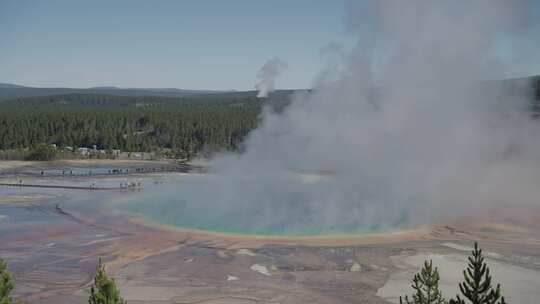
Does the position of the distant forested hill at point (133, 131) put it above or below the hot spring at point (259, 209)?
above

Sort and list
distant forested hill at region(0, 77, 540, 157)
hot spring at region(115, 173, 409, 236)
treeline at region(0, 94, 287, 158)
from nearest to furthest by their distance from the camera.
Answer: hot spring at region(115, 173, 409, 236) → distant forested hill at region(0, 77, 540, 157) → treeline at region(0, 94, 287, 158)

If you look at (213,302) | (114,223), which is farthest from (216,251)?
(114,223)

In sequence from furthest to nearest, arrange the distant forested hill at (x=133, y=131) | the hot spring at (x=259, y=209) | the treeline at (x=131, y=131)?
the treeline at (x=131, y=131) → the distant forested hill at (x=133, y=131) → the hot spring at (x=259, y=209)

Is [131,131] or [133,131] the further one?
[133,131]

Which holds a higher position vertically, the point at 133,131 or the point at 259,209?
the point at 133,131

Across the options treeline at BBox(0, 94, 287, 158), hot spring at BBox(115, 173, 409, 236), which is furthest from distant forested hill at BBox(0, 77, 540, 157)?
hot spring at BBox(115, 173, 409, 236)

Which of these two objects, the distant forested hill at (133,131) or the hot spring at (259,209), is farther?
the distant forested hill at (133,131)

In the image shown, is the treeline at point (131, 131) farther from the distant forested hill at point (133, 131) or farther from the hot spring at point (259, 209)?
the hot spring at point (259, 209)

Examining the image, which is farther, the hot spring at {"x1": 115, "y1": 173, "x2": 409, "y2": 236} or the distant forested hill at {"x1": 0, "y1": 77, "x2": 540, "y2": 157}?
the distant forested hill at {"x1": 0, "y1": 77, "x2": 540, "y2": 157}

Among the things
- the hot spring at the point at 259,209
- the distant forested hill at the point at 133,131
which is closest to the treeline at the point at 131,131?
the distant forested hill at the point at 133,131

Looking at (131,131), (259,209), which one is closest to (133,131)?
(131,131)

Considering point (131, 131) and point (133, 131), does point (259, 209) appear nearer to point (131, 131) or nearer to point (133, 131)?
point (131, 131)

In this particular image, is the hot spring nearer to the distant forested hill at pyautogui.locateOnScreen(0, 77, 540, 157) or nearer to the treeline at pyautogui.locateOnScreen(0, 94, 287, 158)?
the distant forested hill at pyautogui.locateOnScreen(0, 77, 540, 157)
